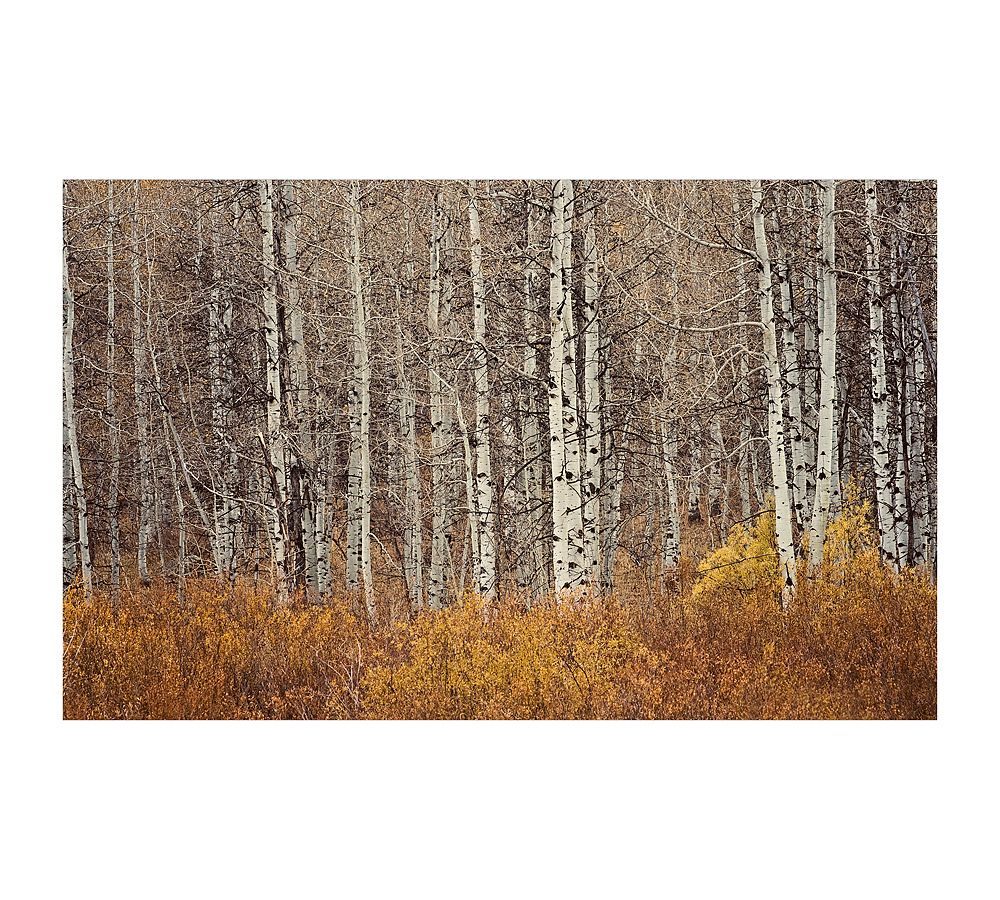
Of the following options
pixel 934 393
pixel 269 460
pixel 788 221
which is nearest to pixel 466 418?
pixel 269 460

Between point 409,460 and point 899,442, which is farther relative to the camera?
point 409,460

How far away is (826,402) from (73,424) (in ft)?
18.5

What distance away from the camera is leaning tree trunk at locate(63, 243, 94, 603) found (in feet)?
21.4

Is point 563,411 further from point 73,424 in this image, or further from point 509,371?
point 73,424

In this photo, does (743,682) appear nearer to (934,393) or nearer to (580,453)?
(580,453)

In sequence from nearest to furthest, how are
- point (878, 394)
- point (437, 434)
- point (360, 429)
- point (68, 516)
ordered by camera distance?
point (68, 516)
point (878, 394)
point (360, 429)
point (437, 434)

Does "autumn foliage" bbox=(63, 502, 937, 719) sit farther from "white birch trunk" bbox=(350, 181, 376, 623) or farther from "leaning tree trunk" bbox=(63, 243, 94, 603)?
"white birch trunk" bbox=(350, 181, 376, 623)

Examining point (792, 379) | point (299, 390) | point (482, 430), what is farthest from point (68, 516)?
point (792, 379)

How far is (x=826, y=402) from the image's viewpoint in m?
7.04

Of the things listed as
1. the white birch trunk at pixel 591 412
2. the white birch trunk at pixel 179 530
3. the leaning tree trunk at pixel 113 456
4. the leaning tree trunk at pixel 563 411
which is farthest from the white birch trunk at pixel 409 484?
the leaning tree trunk at pixel 113 456

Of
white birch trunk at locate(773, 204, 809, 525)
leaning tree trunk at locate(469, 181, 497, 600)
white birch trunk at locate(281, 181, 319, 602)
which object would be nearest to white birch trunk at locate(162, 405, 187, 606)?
white birch trunk at locate(281, 181, 319, 602)

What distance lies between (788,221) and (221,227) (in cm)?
432

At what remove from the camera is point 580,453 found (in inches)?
267

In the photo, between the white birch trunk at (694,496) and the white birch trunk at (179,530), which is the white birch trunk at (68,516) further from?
the white birch trunk at (694,496)
